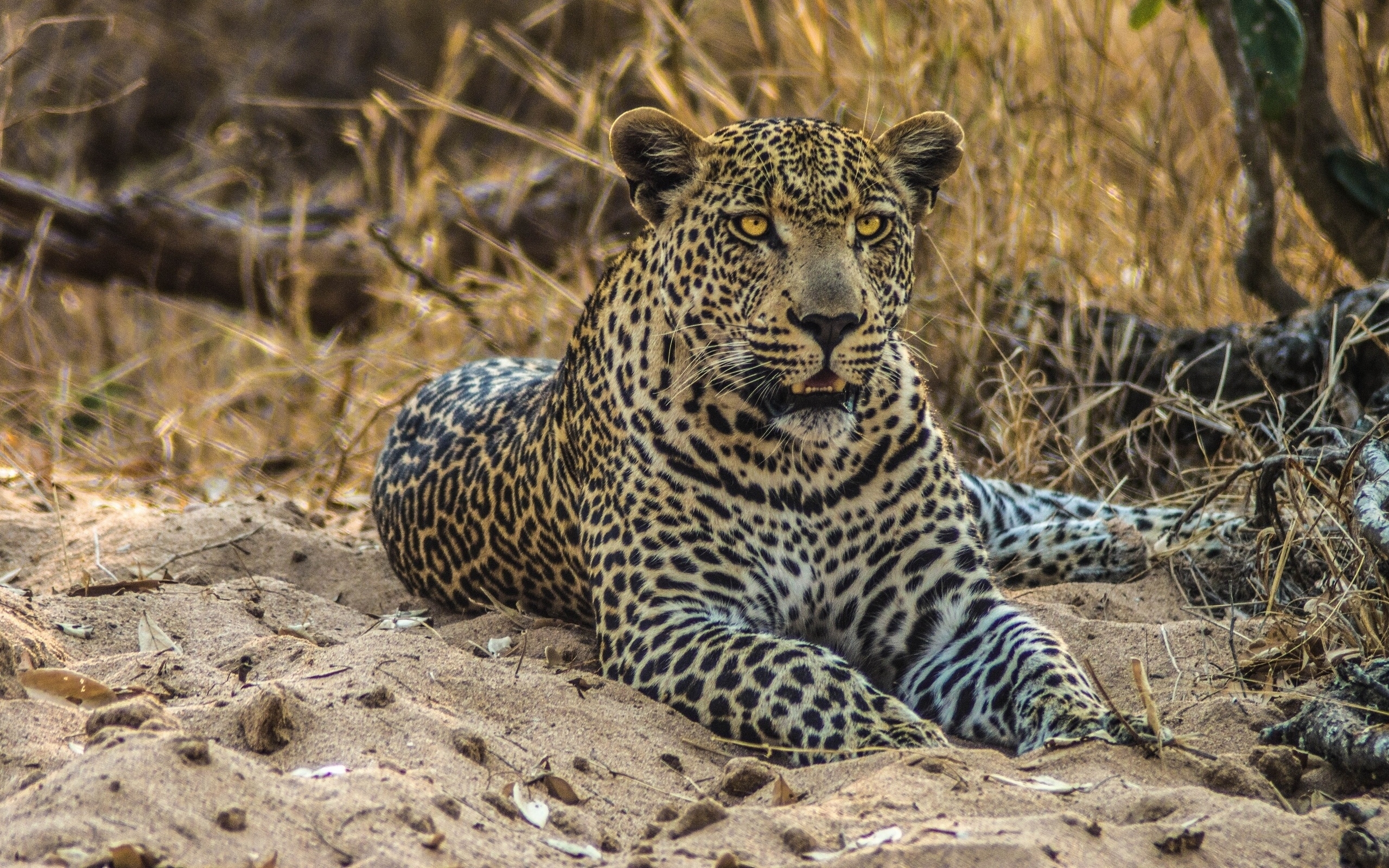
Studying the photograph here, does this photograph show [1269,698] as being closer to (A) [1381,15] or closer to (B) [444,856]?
(B) [444,856]

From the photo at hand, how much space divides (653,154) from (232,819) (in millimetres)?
2573

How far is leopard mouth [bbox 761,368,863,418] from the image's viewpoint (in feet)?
14.1

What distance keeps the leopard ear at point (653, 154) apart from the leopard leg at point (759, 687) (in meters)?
1.34

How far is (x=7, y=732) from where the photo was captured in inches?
134

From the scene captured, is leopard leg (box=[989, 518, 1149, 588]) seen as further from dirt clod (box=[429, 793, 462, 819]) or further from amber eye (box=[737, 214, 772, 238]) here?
dirt clod (box=[429, 793, 462, 819])

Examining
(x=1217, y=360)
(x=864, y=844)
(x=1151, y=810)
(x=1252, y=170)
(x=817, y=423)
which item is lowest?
(x=864, y=844)

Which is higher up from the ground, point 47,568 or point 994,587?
point 994,587

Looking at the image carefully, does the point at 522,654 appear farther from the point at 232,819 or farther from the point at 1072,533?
the point at 1072,533

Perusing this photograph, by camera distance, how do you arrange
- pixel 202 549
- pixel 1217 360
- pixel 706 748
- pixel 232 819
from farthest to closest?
pixel 1217 360 < pixel 202 549 < pixel 706 748 < pixel 232 819

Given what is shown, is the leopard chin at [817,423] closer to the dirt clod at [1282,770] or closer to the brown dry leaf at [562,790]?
the brown dry leaf at [562,790]

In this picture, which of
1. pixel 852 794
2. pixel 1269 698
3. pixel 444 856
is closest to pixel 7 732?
pixel 444 856

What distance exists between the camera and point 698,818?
324 centimetres

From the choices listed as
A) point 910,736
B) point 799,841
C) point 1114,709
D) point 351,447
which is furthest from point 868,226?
point 351,447

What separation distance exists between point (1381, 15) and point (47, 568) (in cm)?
777
